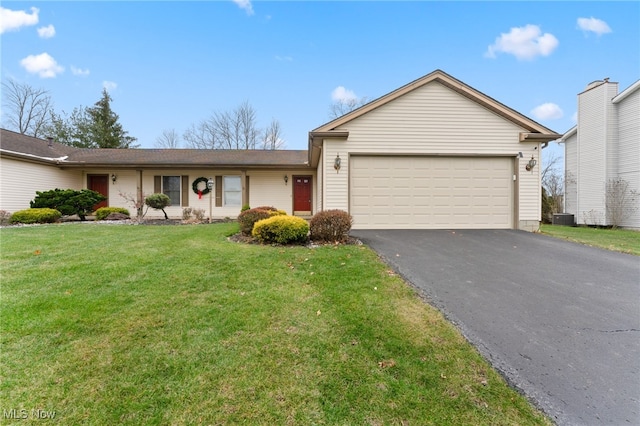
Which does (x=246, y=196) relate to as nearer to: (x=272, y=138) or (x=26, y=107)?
(x=272, y=138)

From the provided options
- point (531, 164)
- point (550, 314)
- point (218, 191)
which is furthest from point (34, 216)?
point (531, 164)

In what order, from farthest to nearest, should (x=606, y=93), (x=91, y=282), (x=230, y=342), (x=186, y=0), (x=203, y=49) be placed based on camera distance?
(x=203, y=49), (x=606, y=93), (x=186, y=0), (x=91, y=282), (x=230, y=342)

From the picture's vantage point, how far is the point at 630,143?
42.3 ft

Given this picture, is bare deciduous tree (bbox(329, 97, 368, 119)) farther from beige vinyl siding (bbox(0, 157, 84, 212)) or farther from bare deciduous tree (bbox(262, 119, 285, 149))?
beige vinyl siding (bbox(0, 157, 84, 212))

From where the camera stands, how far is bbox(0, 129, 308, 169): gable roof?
13.1m

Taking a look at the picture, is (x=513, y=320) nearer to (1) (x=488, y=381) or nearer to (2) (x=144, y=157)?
(1) (x=488, y=381)

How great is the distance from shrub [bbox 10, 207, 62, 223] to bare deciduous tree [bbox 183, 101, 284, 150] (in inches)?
745

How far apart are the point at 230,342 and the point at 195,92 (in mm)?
23261

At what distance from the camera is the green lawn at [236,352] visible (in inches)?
75.0

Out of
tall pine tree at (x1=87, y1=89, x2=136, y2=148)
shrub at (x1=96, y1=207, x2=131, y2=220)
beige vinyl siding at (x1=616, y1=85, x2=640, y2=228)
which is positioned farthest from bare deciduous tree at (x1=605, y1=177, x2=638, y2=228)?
tall pine tree at (x1=87, y1=89, x2=136, y2=148)

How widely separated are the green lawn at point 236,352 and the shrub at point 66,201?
380 inches

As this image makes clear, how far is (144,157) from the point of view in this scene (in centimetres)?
1534

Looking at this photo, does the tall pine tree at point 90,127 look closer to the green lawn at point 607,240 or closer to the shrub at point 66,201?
the shrub at point 66,201

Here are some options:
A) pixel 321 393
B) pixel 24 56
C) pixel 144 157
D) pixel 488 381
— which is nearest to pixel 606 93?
pixel 488 381
